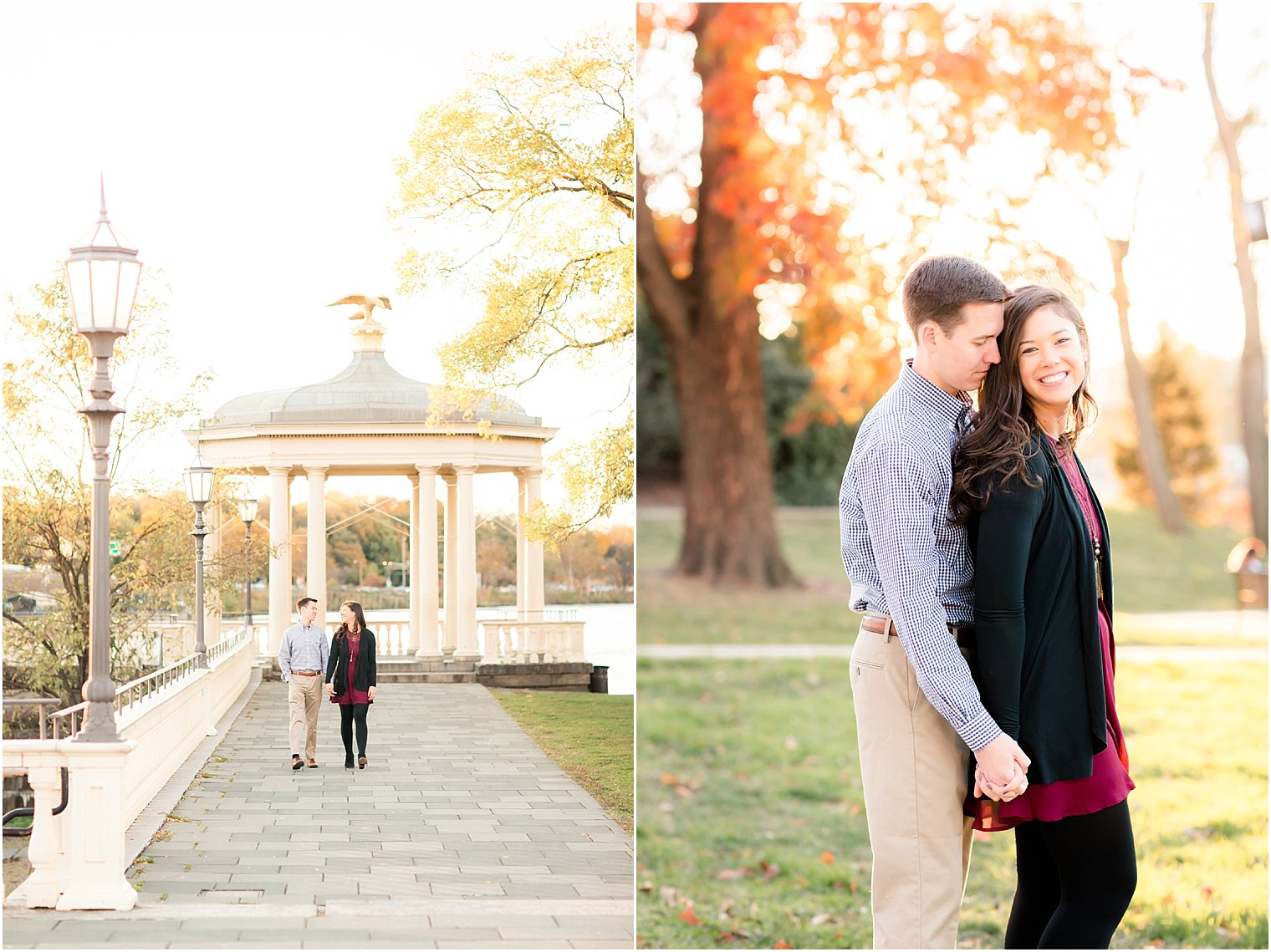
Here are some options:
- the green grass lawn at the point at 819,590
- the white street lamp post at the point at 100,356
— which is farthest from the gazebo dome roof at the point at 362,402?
the green grass lawn at the point at 819,590

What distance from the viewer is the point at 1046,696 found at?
2.45 metres

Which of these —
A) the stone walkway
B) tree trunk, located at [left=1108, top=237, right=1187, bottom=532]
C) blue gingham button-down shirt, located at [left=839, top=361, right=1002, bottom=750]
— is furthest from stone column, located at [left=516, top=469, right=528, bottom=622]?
tree trunk, located at [left=1108, top=237, right=1187, bottom=532]

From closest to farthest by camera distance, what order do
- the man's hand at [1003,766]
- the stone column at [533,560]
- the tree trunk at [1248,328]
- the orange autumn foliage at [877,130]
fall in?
the man's hand at [1003,766]
the stone column at [533,560]
the orange autumn foliage at [877,130]
the tree trunk at [1248,328]

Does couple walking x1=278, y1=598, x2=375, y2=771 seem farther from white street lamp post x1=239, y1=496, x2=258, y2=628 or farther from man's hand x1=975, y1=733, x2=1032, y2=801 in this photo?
man's hand x1=975, y1=733, x2=1032, y2=801

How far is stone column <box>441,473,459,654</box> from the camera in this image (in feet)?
12.0

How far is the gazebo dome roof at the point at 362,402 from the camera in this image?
345cm

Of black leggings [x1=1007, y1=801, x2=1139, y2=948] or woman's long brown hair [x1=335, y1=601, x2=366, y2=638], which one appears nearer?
black leggings [x1=1007, y1=801, x2=1139, y2=948]

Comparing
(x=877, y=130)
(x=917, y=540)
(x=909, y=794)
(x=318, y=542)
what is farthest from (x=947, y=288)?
(x=877, y=130)

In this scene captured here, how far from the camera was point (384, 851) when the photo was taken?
334 centimetres

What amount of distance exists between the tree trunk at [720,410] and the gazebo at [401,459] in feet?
24.9

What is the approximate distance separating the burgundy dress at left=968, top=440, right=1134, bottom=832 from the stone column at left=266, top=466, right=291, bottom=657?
6.33ft

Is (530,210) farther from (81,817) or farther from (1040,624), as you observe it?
(81,817)

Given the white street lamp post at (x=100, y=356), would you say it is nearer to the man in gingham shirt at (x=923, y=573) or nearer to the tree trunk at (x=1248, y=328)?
the man in gingham shirt at (x=923, y=573)

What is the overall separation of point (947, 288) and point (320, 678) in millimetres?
2034
